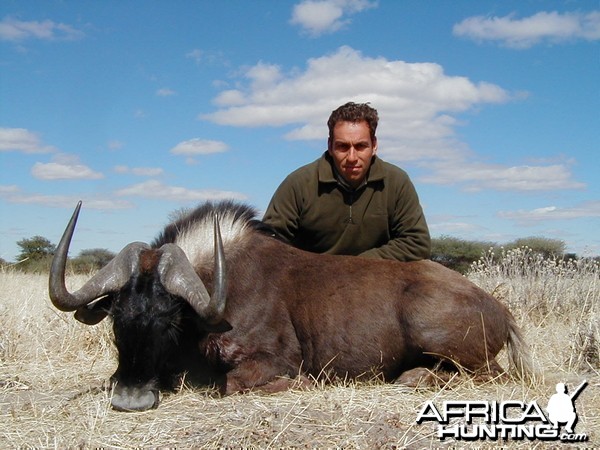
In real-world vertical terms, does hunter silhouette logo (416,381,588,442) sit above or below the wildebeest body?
below

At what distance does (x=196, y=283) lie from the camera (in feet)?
13.8

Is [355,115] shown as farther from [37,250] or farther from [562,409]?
[37,250]

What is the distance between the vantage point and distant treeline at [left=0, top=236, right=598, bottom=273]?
16698 millimetres

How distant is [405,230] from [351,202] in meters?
0.53

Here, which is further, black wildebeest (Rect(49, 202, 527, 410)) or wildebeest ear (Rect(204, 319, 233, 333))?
wildebeest ear (Rect(204, 319, 233, 333))

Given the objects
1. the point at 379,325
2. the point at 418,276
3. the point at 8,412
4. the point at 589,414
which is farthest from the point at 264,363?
the point at 589,414

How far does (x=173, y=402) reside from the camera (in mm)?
4117

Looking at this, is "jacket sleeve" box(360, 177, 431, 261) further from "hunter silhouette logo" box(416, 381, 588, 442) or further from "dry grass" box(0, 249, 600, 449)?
"hunter silhouette logo" box(416, 381, 588, 442)

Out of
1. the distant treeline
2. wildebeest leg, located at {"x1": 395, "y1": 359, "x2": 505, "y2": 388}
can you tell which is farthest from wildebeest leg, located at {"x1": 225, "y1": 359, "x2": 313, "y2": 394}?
the distant treeline

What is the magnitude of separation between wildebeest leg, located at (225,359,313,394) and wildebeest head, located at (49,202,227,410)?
0.46 m

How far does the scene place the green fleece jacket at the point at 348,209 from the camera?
577 centimetres

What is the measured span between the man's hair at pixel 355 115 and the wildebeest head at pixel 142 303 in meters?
2.14

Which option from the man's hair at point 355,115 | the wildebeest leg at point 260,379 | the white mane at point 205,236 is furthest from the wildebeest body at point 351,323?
the man's hair at point 355,115

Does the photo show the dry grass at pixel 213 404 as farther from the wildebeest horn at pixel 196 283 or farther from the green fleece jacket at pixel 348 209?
the green fleece jacket at pixel 348 209
